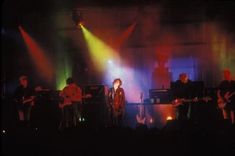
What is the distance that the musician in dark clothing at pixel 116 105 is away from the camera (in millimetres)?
15047

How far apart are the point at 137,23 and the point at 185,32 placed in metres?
1.82

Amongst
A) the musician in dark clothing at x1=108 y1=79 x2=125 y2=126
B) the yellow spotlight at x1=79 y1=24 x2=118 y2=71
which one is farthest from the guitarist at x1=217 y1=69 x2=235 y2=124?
the yellow spotlight at x1=79 y1=24 x2=118 y2=71

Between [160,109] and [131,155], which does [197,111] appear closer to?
[160,109]

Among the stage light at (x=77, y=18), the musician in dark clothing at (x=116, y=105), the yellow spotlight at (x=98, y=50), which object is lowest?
the musician in dark clothing at (x=116, y=105)

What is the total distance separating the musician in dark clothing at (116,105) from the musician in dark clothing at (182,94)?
5.59 ft

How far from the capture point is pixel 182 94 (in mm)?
14469

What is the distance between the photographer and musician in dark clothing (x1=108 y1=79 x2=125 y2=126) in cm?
1505

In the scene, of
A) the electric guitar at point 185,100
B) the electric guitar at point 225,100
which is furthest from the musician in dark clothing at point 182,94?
the electric guitar at point 225,100

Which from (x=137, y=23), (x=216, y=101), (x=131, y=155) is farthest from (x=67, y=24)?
(x=131, y=155)

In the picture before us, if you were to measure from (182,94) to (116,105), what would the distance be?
2134 millimetres

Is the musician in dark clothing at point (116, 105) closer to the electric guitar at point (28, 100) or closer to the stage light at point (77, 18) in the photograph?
the electric guitar at point (28, 100)

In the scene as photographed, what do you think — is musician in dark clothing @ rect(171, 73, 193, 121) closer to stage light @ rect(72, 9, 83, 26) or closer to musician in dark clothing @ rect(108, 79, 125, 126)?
musician in dark clothing @ rect(108, 79, 125, 126)

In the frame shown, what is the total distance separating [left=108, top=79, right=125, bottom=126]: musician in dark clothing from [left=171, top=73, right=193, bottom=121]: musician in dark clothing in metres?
1.70

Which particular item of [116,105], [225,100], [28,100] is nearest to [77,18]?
[28,100]
